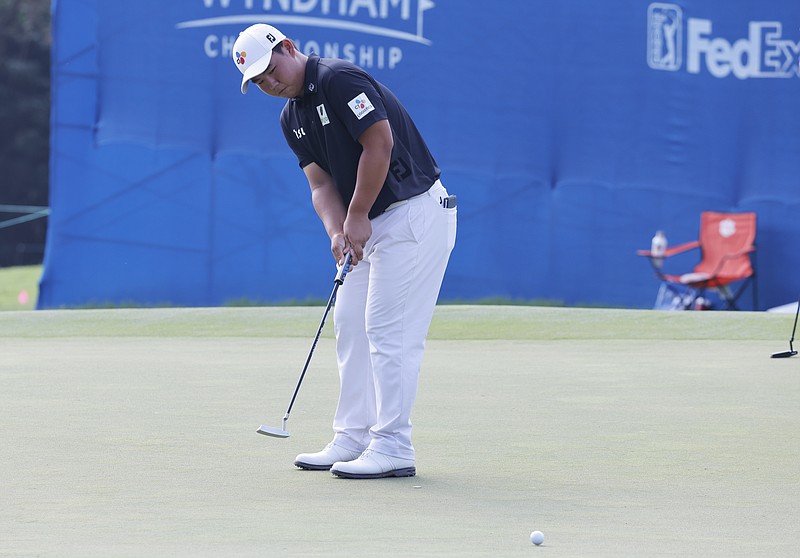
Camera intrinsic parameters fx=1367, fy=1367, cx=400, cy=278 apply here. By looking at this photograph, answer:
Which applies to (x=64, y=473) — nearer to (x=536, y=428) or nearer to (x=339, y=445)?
(x=339, y=445)

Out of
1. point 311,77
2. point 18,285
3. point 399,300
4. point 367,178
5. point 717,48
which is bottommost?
point 18,285

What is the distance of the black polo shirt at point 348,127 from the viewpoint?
4426 mm

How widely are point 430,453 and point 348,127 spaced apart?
4.32 ft

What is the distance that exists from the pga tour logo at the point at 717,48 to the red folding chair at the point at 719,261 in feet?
5.08

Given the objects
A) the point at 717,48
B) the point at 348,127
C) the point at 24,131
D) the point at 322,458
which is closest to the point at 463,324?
the point at 717,48

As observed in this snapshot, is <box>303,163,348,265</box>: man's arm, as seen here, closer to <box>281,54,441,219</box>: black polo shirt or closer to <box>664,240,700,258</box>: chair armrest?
<box>281,54,441,219</box>: black polo shirt

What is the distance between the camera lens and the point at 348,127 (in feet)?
14.6

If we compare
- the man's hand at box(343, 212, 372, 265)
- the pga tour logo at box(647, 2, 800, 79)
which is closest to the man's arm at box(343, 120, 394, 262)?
the man's hand at box(343, 212, 372, 265)

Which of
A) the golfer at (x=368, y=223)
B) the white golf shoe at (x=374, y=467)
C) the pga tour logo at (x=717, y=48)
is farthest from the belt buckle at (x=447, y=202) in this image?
the pga tour logo at (x=717, y=48)

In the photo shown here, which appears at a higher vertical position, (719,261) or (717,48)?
(717,48)

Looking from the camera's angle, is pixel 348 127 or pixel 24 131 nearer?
pixel 348 127

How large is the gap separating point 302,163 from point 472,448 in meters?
1.24

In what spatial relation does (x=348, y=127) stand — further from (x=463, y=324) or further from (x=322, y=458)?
(x=463, y=324)

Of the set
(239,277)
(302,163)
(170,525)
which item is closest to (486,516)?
(170,525)
